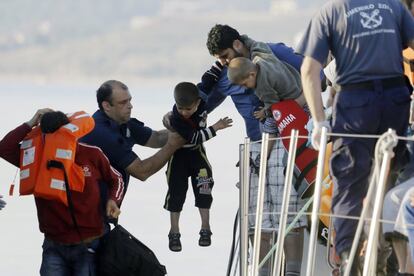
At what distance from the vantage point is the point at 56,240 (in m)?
11.8

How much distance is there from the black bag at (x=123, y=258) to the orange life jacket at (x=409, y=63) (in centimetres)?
221

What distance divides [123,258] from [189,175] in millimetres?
890

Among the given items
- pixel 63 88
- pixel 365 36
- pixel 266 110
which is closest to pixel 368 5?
pixel 365 36

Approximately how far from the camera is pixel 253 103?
40.1 feet

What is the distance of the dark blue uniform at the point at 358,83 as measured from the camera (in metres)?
9.85

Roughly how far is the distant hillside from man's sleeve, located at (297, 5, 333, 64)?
145 ft

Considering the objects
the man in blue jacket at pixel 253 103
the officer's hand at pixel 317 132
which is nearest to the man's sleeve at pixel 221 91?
the man in blue jacket at pixel 253 103

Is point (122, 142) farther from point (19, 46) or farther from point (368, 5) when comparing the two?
point (19, 46)

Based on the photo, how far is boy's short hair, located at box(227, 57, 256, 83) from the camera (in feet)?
38.0

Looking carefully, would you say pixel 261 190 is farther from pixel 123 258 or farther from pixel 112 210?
pixel 123 258

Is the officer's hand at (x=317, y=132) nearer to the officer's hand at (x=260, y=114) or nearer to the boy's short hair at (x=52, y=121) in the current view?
the officer's hand at (x=260, y=114)

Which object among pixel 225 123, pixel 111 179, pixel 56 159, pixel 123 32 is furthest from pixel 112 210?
pixel 123 32

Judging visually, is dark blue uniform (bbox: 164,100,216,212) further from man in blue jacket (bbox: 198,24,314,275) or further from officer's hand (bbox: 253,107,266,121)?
officer's hand (bbox: 253,107,266,121)

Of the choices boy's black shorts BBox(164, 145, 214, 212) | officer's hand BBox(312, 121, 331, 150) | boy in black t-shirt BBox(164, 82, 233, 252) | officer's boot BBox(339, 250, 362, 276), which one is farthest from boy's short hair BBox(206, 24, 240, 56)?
officer's boot BBox(339, 250, 362, 276)
